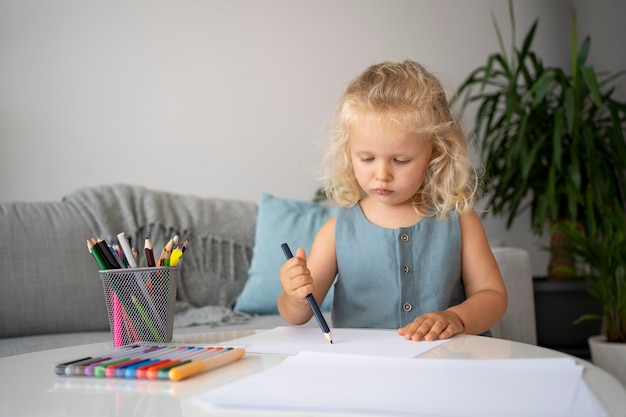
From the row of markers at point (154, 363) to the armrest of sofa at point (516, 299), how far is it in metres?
1.72

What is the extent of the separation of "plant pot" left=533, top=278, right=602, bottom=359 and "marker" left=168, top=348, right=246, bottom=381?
8.08ft

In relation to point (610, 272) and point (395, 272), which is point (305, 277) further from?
point (610, 272)

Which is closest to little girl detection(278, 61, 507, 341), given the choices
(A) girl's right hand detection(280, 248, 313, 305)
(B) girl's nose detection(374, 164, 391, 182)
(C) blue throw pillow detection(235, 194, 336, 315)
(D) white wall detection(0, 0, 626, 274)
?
(B) girl's nose detection(374, 164, 391, 182)

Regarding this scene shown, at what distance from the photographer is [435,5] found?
3.50 meters

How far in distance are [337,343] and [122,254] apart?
1.04 ft

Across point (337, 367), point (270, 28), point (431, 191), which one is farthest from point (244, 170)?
point (337, 367)

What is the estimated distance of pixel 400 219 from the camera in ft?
4.13

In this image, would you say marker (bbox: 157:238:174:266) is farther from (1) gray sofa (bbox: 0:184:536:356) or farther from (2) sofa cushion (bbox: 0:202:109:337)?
(2) sofa cushion (bbox: 0:202:109:337)

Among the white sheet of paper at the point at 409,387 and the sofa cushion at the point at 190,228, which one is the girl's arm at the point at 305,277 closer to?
the white sheet of paper at the point at 409,387

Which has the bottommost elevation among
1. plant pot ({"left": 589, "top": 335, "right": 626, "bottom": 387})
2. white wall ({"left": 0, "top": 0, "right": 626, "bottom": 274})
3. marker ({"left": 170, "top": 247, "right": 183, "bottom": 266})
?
plant pot ({"left": 589, "top": 335, "right": 626, "bottom": 387})

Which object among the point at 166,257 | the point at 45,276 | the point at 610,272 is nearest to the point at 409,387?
the point at 166,257

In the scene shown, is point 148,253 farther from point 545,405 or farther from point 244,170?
point 244,170

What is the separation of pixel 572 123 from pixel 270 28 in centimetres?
133

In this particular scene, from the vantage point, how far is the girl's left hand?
87cm
